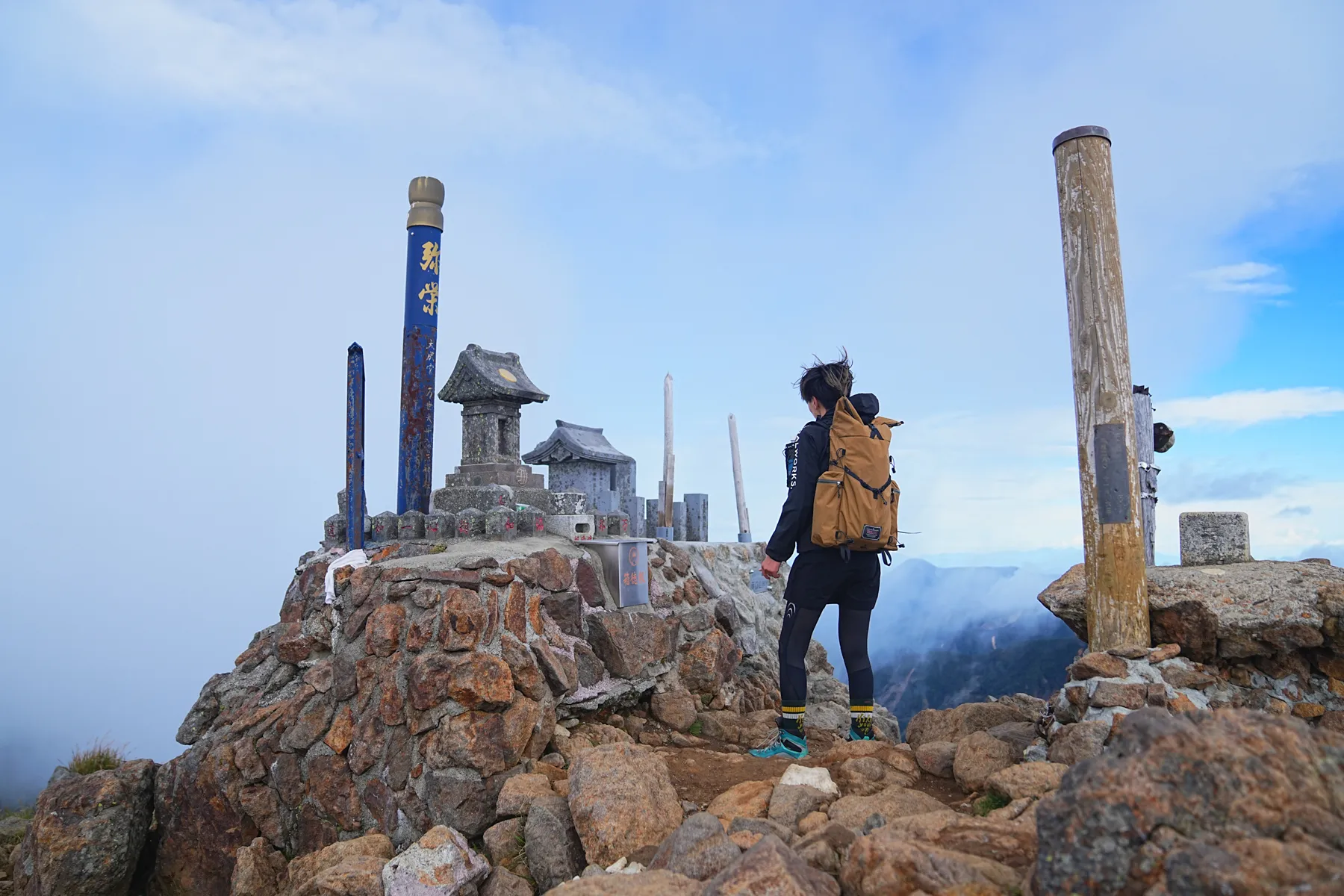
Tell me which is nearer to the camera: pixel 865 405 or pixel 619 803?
pixel 619 803

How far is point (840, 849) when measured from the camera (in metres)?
2.96

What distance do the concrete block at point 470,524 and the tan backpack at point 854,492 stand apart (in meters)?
3.37

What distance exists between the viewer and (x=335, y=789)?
530 centimetres

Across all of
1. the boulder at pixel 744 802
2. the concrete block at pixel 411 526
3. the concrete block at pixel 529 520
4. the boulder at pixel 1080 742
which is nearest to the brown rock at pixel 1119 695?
the boulder at pixel 1080 742

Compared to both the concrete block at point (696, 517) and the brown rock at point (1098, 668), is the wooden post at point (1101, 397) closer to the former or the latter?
the brown rock at point (1098, 668)

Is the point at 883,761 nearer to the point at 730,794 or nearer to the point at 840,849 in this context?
the point at 730,794

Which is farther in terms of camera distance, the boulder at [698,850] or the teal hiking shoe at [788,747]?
the teal hiking shoe at [788,747]

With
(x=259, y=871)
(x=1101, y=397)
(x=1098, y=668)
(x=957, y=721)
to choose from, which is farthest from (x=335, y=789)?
(x=1101, y=397)

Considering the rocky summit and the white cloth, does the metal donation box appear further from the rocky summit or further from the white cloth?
the white cloth

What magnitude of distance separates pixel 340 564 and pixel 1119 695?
544 centimetres

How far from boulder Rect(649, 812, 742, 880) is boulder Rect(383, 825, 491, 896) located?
1.15m

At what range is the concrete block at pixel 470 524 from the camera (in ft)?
23.2

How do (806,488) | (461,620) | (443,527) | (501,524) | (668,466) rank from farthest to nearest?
(668,466)
(443,527)
(501,524)
(461,620)
(806,488)

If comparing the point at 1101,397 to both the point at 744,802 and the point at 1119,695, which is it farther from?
the point at 744,802
